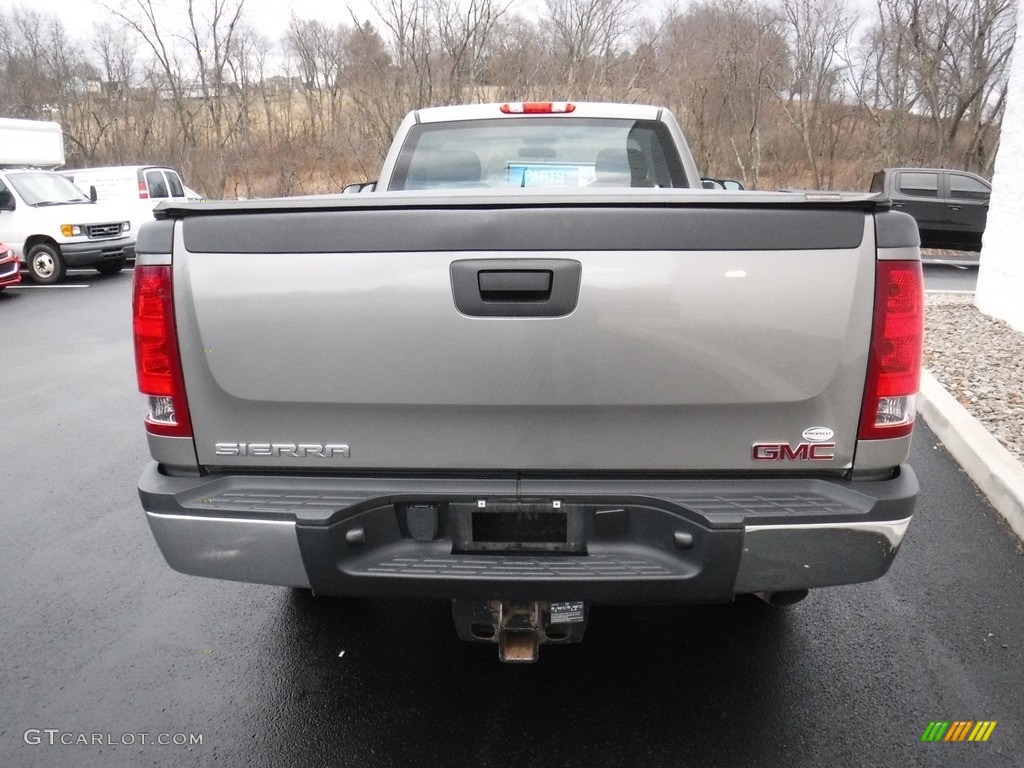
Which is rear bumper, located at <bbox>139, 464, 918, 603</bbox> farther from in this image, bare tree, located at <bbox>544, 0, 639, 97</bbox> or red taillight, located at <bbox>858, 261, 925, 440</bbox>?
bare tree, located at <bbox>544, 0, 639, 97</bbox>

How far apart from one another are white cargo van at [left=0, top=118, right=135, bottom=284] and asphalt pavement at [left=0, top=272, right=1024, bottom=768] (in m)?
11.8

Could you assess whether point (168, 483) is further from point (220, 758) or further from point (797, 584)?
point (797, 584)

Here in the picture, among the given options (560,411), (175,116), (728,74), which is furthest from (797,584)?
(175,116)

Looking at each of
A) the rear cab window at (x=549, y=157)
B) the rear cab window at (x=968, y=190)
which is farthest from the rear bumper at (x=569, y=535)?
the rear cab window at (x=968, y=190)

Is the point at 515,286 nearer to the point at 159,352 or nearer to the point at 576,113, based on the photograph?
the point at 159,352

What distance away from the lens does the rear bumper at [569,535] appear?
6.95ft

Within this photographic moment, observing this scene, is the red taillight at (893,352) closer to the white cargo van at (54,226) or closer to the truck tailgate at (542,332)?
the truck tailgate at (542,332)

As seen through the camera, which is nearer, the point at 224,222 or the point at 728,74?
the point at 224,222

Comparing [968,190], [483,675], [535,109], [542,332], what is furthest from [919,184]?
[542,332]

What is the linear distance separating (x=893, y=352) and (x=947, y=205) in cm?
1509

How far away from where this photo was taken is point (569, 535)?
221 centimetres

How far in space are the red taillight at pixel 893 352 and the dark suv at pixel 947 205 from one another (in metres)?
14.4

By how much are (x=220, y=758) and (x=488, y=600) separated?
1.05 metres

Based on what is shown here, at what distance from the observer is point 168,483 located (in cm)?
230
